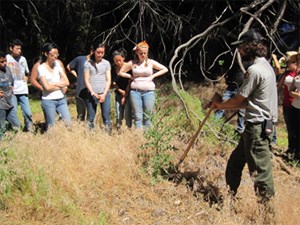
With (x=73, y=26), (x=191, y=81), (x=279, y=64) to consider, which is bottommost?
(x=191, y=81)

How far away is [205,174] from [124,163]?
96cm

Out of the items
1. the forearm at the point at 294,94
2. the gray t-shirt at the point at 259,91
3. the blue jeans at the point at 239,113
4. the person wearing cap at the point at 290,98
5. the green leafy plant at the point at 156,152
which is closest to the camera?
the gray t-shirt at the point at 259,91

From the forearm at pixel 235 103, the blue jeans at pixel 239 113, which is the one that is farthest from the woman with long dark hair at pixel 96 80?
the forearm at pixel 235 103

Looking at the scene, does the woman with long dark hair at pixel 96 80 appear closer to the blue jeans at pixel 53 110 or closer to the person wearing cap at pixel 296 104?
the blue jeans at pixel 53 110

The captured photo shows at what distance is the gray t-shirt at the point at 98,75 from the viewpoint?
5684 millimetres

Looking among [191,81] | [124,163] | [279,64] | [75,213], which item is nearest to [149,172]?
[124,163]

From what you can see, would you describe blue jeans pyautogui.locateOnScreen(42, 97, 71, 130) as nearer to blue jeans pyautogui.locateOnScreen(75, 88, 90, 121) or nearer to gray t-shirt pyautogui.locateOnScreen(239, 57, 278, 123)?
blue jeans pyautogui.locateOnScreen(75, 88, 90, 121)

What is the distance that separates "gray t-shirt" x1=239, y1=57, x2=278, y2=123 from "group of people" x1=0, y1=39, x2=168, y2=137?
192 centimetres

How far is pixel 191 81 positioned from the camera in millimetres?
11195

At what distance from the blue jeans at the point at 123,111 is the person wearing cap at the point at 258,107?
2489mm

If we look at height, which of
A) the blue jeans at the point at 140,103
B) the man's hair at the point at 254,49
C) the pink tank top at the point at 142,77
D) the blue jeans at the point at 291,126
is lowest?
the blue jeans at the point at 291,126

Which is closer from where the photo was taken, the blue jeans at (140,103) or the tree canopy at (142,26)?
the blue jeans at (140,103)

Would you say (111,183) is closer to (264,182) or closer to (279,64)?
(264,182)

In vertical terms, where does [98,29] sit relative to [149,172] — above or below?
above
